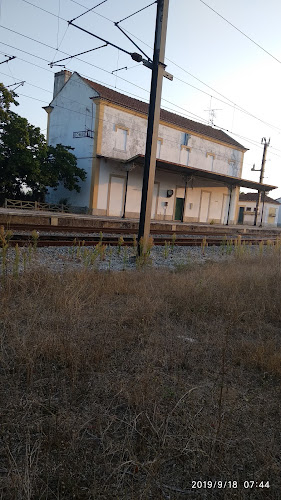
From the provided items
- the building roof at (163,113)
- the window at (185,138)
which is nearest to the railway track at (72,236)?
the building roof at (163,113)

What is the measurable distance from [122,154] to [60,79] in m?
9.41

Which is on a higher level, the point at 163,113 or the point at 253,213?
the point at 163,113

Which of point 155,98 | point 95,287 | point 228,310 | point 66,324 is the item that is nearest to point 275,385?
point 228,310

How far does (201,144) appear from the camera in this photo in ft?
114

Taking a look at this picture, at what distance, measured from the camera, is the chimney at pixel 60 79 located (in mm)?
29641

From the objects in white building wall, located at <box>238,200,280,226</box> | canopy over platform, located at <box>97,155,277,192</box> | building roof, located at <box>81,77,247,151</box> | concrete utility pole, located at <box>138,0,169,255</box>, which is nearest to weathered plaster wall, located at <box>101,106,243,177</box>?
building roof, located at <box>81,77,247,151</box>

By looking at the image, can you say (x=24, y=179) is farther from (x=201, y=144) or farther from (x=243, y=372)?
(x=243, y=372)

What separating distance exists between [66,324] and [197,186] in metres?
31.1

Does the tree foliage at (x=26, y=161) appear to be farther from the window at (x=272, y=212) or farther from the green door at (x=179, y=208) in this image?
the window at (x=272, y=212)

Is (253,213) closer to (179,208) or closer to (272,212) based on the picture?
(272,212)

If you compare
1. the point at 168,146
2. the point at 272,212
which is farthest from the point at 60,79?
the point at 272,212

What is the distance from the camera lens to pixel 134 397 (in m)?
2.47

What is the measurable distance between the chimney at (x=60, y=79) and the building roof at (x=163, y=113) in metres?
3.20

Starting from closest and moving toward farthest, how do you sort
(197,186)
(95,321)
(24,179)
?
1. (95,321)
2. (24,179)
3. (197,186)
